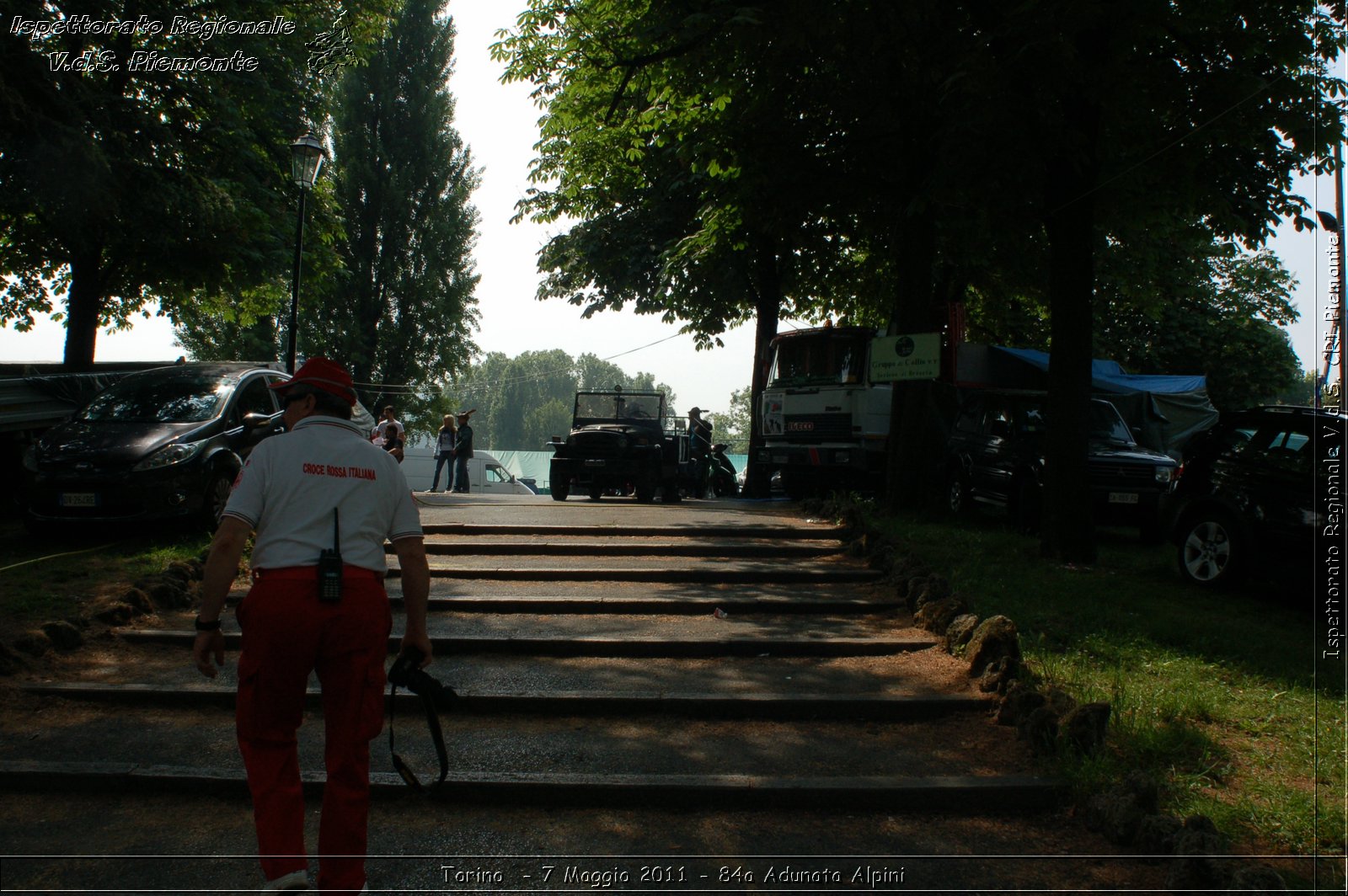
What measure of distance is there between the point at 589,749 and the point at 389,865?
1474 millimetres

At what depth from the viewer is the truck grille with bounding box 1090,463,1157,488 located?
43.3 ft

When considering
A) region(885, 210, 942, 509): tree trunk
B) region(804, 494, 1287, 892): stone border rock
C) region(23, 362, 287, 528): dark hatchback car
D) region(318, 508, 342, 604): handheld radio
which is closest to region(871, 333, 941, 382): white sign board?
region(885, 210, 942, 509): tree trunk

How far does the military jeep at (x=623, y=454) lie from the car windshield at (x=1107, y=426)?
6.99 meters

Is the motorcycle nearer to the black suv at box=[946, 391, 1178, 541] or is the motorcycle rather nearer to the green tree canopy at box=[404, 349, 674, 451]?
the black suv at box=[946, 391, 1178, 541]

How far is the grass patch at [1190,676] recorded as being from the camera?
4.77m

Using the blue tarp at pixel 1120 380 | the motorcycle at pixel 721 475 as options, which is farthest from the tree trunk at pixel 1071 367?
the motorcycle at pixel 721 475

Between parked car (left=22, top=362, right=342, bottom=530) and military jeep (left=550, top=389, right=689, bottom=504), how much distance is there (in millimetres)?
6816

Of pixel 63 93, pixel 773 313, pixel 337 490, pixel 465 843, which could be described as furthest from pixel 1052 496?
pixel 63 93

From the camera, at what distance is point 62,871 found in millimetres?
4160

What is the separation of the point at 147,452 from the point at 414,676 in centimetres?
815

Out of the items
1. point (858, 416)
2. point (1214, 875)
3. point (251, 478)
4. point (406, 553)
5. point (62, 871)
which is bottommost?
point (62, 871)

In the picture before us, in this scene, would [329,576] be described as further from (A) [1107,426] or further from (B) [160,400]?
(A) [1107,426]

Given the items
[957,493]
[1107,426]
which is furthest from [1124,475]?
[957,493]

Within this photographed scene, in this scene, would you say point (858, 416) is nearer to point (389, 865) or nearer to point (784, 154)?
point (784, 154)
